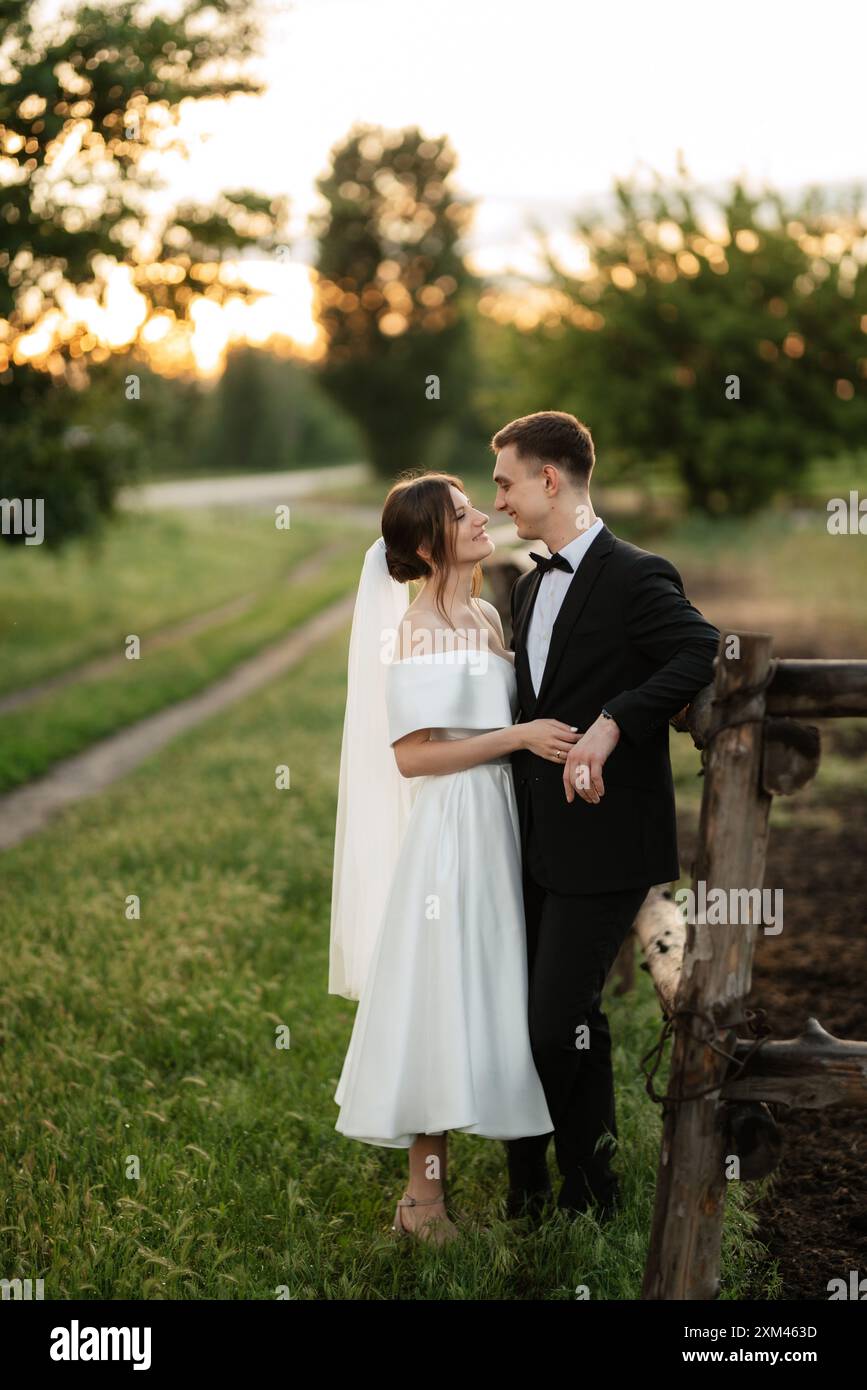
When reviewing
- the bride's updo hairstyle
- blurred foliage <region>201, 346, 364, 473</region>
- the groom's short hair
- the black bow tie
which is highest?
blurred foliage <region>201, 346, 364, 473</region>

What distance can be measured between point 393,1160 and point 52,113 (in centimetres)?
1136

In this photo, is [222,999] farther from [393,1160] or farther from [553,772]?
[553,772]

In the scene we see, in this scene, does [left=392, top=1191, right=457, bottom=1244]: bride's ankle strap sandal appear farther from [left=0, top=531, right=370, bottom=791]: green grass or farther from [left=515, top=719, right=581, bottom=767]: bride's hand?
[left=0, top=531, right=370, bottom=791]: green grass

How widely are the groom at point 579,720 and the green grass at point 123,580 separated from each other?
11562mm

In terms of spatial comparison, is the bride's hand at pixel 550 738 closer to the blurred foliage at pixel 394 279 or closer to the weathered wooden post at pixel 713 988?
the weathered wooden post at pixel 713 988

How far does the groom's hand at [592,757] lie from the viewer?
10.6 ft

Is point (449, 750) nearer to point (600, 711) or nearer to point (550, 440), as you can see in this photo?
point (600, 711)

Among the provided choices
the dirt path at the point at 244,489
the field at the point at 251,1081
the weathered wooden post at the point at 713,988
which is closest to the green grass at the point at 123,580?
the dirt path at the point at 244,489

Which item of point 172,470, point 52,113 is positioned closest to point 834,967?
point 52,113

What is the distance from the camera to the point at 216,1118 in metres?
4.46

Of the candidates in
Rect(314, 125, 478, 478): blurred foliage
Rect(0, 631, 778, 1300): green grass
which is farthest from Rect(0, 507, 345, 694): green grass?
Rect(314, 125, 478, 478): blurred foliage

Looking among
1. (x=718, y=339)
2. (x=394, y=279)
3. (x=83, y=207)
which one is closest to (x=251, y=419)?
(x=394, y=279)

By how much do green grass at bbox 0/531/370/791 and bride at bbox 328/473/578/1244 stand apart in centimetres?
728

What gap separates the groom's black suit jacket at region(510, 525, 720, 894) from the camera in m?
3.37
